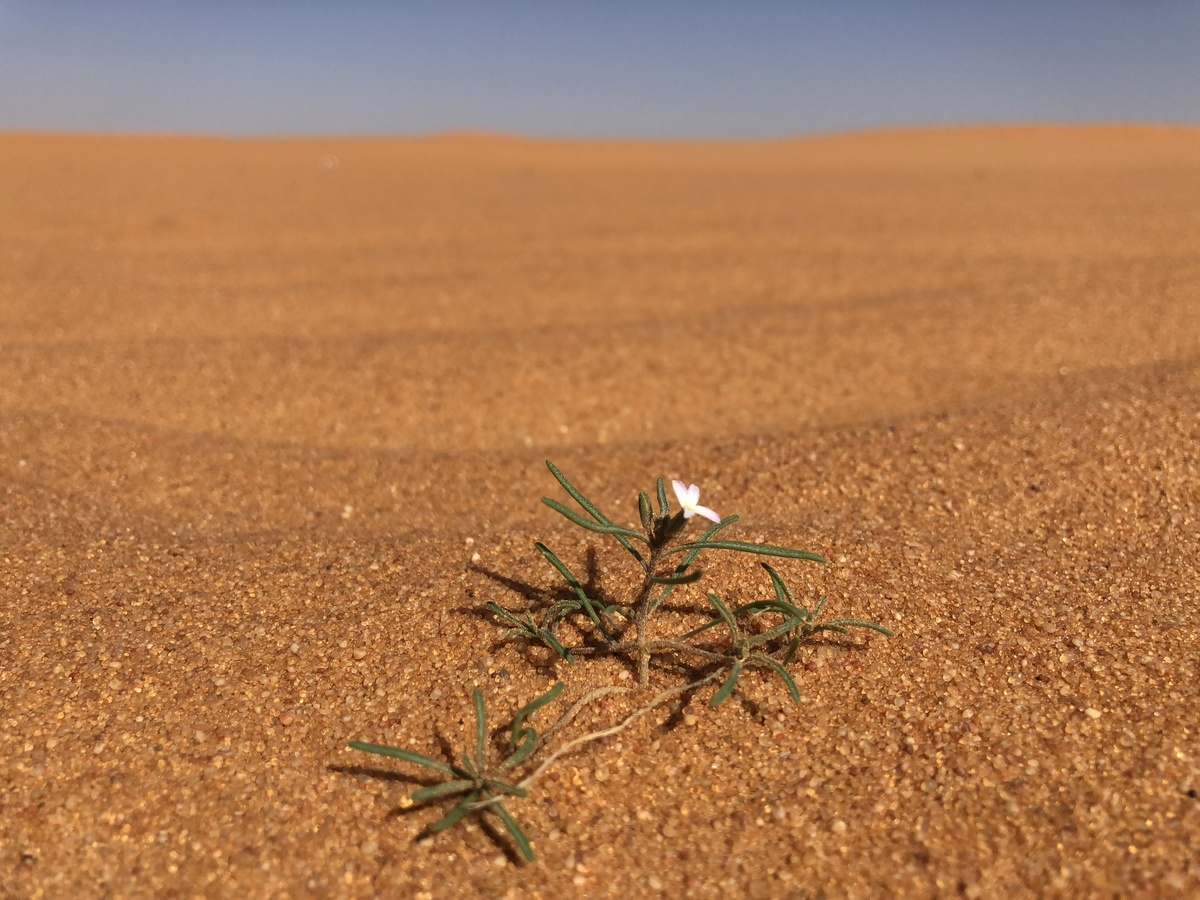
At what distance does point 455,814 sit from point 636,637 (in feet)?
1.27

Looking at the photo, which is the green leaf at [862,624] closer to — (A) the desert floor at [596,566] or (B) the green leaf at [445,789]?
(A) the desert floor at [596,566]

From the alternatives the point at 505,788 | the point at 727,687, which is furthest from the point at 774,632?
the point at 505,788

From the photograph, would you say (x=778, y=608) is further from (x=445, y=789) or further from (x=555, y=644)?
(x=445, y=789)

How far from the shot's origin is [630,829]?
0.99 m

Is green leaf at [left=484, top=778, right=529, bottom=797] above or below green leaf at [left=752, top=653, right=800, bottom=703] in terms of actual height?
below

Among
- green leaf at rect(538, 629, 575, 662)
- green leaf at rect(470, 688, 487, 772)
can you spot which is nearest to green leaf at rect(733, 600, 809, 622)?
green leaf at rect(538, 629, 575, 662)

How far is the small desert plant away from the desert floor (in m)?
0.03

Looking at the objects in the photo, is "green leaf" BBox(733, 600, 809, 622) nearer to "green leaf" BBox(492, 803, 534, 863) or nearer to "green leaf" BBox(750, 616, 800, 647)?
"green leaf" BBox(750, 616, 800, 647)

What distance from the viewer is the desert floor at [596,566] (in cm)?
96

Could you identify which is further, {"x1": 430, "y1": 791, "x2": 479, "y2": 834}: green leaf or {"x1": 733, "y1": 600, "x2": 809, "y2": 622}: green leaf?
{"x1": 733, "y1": 600, "x2": 809, "y2": 622}: green leaf

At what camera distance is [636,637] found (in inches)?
48.1

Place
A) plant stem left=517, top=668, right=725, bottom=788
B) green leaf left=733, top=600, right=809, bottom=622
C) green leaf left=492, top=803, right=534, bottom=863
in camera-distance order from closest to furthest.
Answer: green leaf left=492, top=803, right=534, bottom=863
plant stem left=517, top=668, right=725, bottom=788
green leaf left=733, top=600, right=809, bottom=622

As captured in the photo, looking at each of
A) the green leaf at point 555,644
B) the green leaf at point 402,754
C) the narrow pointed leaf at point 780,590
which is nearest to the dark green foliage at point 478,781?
the green leaf at point 402,754

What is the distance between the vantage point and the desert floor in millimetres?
959
